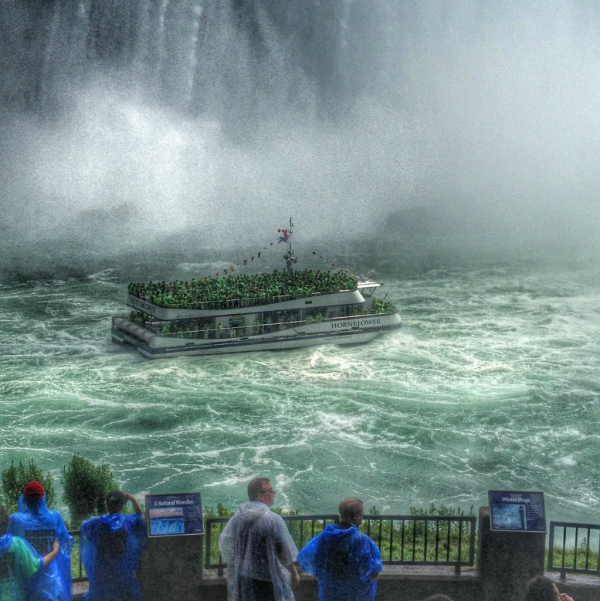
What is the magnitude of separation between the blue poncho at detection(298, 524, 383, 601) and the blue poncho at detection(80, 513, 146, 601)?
2.66 meters

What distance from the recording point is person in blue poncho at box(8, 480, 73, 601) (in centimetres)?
1234

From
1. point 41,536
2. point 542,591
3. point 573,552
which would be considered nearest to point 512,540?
point 542,591


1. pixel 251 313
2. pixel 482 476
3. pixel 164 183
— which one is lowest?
pixel 482 476

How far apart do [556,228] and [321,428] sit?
75.3 metres

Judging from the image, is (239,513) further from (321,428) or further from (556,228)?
(556,228)

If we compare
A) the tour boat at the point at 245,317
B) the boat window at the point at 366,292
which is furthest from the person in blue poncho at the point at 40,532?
the boat window at the point at 366,292

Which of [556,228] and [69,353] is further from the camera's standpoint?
[556,228]

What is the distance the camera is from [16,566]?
12.0m

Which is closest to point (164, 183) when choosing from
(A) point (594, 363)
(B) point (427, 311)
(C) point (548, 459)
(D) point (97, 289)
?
(D) point (97, 289)

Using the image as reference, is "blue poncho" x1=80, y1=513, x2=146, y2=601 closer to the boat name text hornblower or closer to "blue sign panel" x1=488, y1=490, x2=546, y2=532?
"blue sign panel" x1=488, y1=490, x2=546, y2=532

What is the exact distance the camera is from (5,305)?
65.7 m

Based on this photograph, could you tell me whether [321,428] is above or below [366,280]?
below

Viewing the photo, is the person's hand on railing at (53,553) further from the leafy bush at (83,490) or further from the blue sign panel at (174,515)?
the leafy bush at (83,490)

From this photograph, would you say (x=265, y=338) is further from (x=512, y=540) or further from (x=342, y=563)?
(x=342, y=563)
